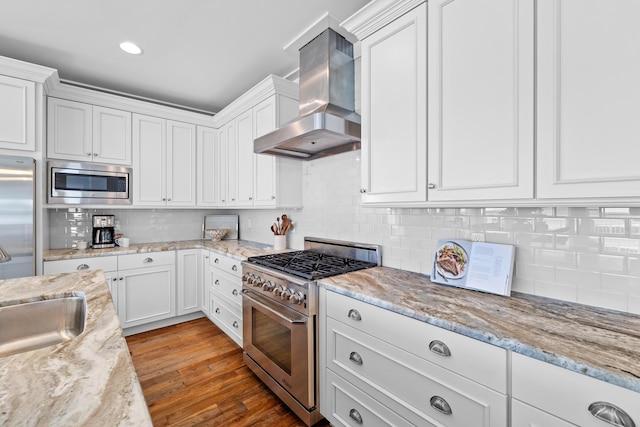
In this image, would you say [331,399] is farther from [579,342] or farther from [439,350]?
[579,342]

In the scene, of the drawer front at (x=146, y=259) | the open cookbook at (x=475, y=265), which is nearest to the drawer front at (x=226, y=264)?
the drawer front at (x=146, y=259)

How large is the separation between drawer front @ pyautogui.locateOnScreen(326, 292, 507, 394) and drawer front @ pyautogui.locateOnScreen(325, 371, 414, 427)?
1.14ft

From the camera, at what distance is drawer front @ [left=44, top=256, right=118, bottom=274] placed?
2636mm

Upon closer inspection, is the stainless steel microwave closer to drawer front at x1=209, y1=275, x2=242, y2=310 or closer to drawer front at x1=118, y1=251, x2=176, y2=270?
drawer front at x1=118, y1=251, x2=176, y2=270

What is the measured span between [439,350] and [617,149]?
95cm

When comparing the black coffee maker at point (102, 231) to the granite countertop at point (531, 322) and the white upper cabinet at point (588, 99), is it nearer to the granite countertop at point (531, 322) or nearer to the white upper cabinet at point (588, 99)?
the granite countertop at point (531, 322)

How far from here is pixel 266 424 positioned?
6.05ft

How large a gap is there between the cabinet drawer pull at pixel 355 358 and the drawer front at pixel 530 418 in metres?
0.71

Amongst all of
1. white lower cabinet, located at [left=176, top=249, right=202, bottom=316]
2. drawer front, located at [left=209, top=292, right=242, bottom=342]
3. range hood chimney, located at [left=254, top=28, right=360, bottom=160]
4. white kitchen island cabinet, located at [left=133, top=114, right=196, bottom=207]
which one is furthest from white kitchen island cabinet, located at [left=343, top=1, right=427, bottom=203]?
white kitchen island cabinet, located at [left=133, top=114, right=196, bottom=207]

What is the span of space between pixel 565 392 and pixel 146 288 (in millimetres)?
3464

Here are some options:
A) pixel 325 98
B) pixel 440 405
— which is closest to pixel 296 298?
pixel 440 405

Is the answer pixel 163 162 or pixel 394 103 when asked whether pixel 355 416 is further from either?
pixel 163 162

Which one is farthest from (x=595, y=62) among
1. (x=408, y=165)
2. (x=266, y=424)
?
(x=266, y=424)

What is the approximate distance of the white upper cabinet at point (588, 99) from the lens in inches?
38.4
